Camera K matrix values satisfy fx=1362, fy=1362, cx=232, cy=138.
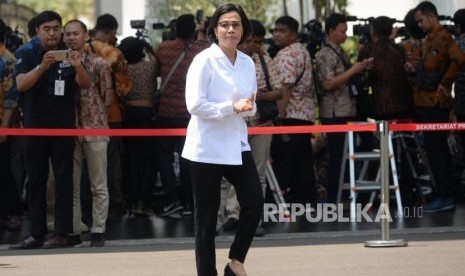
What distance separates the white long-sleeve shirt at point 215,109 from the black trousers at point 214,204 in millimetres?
94

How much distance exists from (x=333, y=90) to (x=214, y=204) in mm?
5824

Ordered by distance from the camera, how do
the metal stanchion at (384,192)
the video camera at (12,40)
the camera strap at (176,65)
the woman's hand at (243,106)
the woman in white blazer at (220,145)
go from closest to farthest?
the woman's hand at (243,106) < the woman in white blazer at (220,145) < the metal stanchion at (384,192) < the camera strap at (176,65) < the video camera at (12,40)

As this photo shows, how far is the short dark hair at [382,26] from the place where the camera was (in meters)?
14.8

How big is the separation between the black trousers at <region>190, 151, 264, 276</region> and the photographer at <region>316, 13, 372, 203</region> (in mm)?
5632

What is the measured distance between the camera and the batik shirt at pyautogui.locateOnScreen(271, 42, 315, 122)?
14242 millimetres

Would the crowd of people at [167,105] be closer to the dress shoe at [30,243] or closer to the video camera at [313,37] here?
the dress shoe at [30,243]

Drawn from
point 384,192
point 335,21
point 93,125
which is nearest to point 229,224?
point 93,125

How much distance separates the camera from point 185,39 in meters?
14.6

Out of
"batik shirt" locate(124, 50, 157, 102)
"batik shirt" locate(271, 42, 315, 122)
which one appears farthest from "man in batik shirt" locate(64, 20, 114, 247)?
"batik shirt" locate(124, 50, 157, 102)

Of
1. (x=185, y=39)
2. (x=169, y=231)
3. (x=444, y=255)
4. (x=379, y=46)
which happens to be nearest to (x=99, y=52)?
(x=185, y=39)

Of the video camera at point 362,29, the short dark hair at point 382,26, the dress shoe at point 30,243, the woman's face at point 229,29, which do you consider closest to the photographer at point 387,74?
the short dark hair at point 382,26

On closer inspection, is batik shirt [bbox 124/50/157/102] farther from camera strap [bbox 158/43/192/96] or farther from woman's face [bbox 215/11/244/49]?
woman's face [bbox 215/11/244/49]

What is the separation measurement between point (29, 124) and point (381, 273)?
375 centimetres

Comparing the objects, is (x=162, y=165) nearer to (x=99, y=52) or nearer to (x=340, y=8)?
(x=99, y=52)
